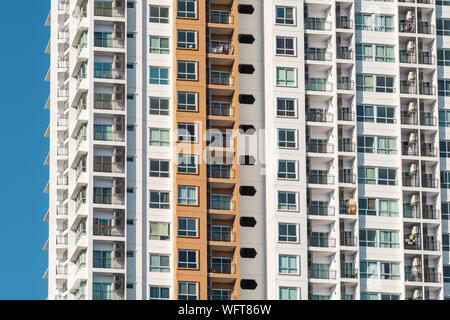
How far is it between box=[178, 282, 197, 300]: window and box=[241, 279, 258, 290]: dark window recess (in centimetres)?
418

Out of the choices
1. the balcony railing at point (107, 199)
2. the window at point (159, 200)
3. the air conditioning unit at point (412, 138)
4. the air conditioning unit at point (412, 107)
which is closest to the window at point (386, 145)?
the air conditioning unit at point (412, 138)

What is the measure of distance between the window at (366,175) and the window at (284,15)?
44.9 ft

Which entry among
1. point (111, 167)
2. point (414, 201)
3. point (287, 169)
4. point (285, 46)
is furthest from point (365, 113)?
point (111, 167)

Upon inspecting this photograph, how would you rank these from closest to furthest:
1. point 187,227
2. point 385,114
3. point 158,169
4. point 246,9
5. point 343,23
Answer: point 187,227
point 158,169
point 385,114
point 246,9
point 343,23

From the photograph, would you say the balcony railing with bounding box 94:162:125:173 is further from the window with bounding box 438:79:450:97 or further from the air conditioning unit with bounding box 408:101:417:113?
the window with bounding box 438:79:450:97

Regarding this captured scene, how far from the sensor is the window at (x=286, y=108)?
4478 inches

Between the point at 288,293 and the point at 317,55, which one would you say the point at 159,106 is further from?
the point at 288,293

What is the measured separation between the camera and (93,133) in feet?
367

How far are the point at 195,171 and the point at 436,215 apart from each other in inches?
804

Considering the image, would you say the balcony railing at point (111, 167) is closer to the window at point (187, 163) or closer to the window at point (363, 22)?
the window at point (187, 163)

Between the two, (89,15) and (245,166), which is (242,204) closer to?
(245,166)

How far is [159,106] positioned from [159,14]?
26.3ft

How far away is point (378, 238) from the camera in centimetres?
11338

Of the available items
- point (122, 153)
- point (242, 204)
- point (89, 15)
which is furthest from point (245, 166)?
point (89, 15)
